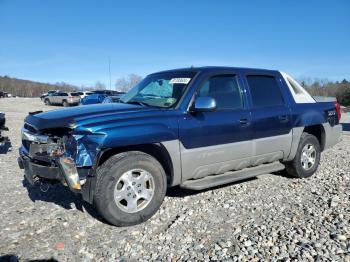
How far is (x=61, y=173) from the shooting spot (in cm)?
383

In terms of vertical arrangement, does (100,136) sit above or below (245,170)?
above

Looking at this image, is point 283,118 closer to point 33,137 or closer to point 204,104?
point 204,104

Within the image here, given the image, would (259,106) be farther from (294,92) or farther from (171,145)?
(171,145)

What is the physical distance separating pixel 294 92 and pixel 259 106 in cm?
113

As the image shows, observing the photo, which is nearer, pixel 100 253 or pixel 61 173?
pixel 100 253

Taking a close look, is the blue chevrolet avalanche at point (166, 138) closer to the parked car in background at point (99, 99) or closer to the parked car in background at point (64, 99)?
the parked car in background at point (99, 99)

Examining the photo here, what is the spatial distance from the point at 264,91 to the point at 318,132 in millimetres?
1765

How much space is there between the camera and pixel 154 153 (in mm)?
4352

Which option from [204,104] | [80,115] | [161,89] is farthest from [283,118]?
[80,115]

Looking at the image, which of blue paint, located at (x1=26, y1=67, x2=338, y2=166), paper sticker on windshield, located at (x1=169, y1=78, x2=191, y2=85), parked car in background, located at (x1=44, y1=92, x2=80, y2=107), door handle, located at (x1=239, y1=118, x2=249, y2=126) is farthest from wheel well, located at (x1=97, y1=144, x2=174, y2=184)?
parked car in background, located at (x1=44, y1=92, x2=80, y2=107)

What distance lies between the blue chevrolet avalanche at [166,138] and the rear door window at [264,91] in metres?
0.02

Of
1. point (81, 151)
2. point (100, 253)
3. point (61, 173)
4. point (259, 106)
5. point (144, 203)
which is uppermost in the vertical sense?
point (259, 106)

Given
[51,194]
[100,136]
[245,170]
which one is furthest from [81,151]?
[245,170]

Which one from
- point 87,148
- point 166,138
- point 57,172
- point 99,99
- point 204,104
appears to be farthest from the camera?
point 99,99
